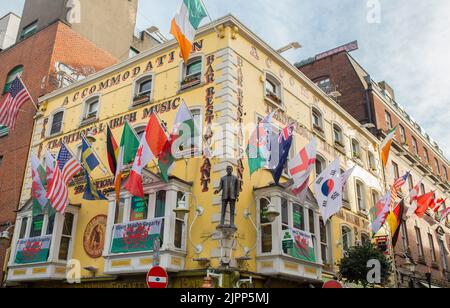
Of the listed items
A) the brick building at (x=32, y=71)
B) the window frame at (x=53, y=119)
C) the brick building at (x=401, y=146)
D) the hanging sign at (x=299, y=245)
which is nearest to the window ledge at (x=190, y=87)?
the hanging sign at (x=299, y=245)

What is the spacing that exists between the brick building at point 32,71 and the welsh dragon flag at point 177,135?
11491 millimetres

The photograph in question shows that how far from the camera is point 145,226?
51.5 ft

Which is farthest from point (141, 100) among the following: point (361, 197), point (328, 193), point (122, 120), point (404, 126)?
point (404, 126)

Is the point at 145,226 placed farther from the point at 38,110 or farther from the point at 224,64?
the point at 38,110

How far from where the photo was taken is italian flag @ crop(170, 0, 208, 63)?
1461 centimetres

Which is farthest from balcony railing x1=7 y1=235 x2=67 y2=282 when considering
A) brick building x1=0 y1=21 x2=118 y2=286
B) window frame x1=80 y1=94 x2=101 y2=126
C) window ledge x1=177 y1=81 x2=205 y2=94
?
window ledge x1=177 y1=81 x2=205 y2=94

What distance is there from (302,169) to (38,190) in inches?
429

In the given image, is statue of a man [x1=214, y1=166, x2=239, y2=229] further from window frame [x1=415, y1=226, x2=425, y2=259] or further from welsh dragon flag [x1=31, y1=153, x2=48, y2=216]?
window frame [x1=415, y1=226, x2=425, y2=259]

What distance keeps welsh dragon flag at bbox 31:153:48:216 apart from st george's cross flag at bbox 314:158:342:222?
1117 centimetres

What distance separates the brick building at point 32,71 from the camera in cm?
2355

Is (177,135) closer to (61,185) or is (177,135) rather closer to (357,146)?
(61,185)

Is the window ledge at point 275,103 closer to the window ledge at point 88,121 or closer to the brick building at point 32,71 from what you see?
the window ledge at point 88,121

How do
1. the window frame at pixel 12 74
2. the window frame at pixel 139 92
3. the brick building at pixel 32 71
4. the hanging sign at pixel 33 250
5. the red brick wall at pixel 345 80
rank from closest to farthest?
the hanging sign at pixel 33 250 < the window frame at pixel 139 92 < the brick building at pixel 32 71 < the window frame at pixel 12 74 < the red brick wall at pixel 345 80
